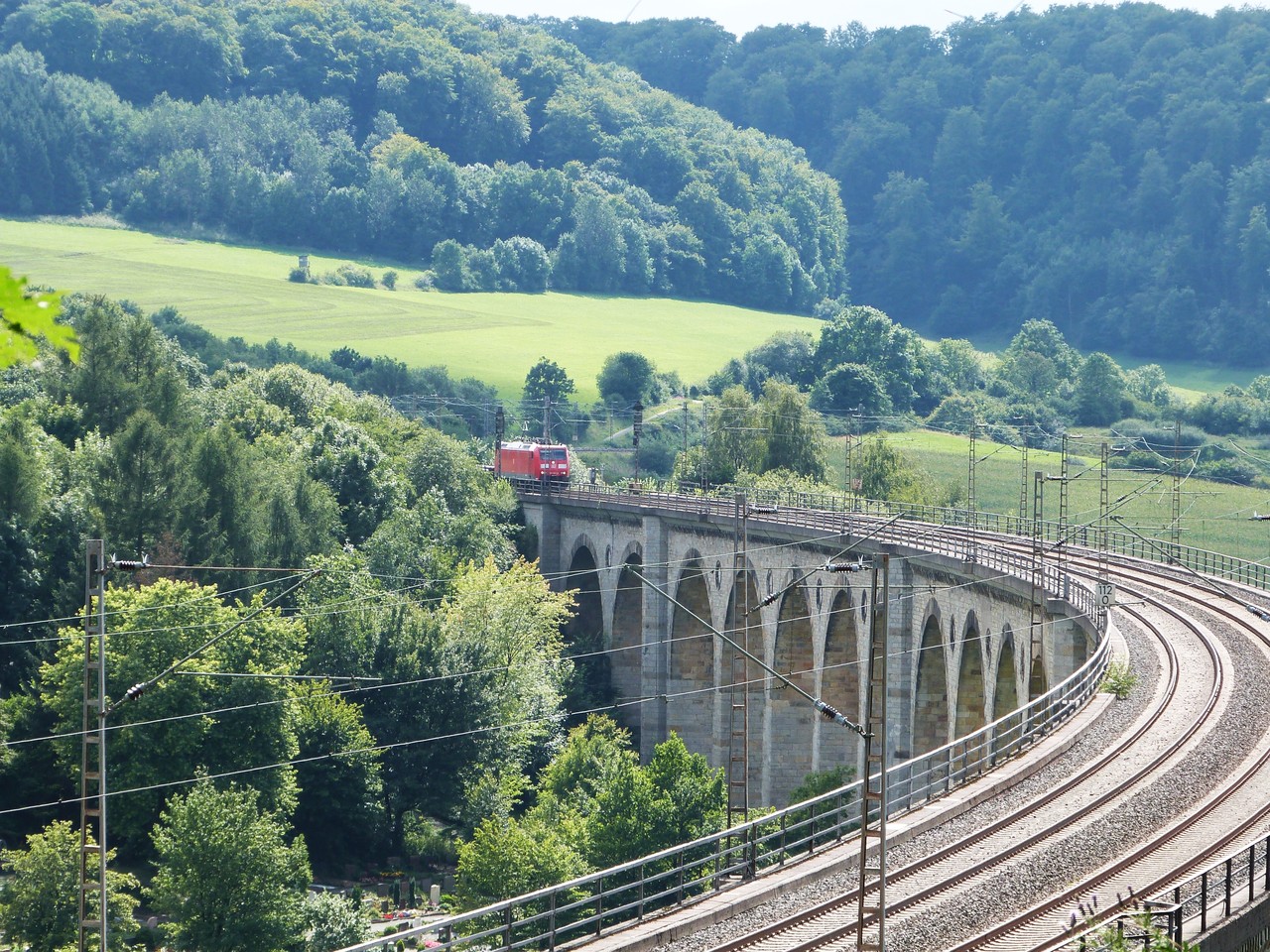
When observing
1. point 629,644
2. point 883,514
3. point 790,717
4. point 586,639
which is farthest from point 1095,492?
point 790,717

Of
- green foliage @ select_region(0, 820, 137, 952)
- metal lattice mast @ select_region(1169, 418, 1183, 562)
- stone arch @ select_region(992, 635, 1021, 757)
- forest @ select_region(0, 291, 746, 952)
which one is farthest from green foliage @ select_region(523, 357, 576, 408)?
green foliage @ select_region(0, 820, 137, 952)

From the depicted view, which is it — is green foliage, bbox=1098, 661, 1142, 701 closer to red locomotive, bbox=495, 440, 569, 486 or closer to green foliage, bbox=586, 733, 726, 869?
green foliage, bbox=586, 733, 726, 869

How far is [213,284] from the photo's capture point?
164 meters

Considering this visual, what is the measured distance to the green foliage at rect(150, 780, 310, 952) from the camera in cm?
4875

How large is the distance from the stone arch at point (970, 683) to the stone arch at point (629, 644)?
30107mm

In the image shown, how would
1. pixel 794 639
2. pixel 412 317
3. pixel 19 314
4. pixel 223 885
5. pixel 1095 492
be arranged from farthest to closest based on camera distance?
pixel 412 317 < pixel 1095 492 < pixel 794 639 < pixel 223 885 < pixel 19 314

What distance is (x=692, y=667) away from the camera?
292ft

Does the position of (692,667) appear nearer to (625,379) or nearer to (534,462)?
(534,462)

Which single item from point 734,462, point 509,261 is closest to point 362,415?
point 734,462

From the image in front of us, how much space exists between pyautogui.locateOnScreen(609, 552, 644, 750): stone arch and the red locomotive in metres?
12.3

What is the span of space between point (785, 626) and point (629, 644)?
18923 mm

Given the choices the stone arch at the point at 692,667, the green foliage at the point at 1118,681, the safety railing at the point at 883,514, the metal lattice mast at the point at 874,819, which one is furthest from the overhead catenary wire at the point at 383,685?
the metal lattice mast at the point at 874,819

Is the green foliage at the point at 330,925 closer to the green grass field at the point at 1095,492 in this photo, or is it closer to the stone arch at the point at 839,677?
the stone arch at the point at 839,677

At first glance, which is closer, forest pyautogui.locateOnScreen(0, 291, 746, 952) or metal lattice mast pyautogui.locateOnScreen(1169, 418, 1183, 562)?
forest pyautogui.locateOnScreen(0, 291, 746, 952)
